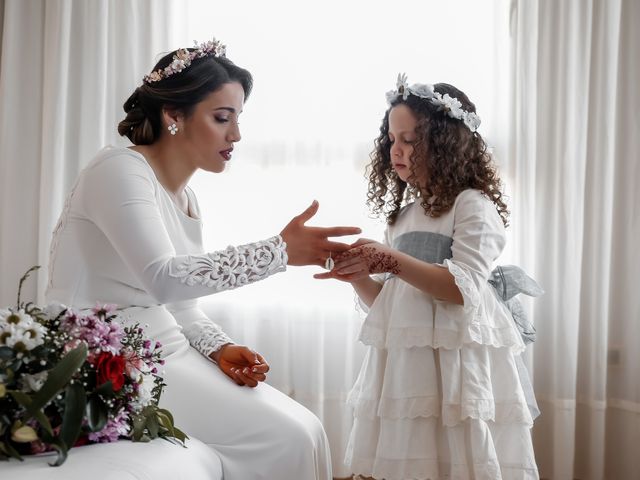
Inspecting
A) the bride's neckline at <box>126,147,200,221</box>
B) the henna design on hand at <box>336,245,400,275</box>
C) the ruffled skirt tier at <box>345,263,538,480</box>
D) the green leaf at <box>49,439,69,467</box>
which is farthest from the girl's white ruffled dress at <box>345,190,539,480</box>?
the green leaf at <box>49,439,69,467</box>

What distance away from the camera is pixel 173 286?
64.7 inches

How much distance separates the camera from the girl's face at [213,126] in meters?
1.96

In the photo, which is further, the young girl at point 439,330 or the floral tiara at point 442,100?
the floral tiara at point 442,100

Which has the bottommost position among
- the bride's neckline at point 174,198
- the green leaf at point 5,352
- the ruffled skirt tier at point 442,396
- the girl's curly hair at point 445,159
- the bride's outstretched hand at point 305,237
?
the ruffled skirt tier at point 442,396

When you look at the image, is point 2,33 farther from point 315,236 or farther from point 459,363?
point 459,363

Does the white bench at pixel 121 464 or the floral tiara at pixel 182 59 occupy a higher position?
the floral tiara at pixel 182 59

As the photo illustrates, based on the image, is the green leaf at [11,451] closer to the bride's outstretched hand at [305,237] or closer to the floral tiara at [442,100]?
the bride's outstretched hand at [305,237]

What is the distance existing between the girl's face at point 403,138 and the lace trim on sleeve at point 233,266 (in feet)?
2.06

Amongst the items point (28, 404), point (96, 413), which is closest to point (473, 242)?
point (96, 413)

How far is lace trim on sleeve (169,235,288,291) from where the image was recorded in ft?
5.43

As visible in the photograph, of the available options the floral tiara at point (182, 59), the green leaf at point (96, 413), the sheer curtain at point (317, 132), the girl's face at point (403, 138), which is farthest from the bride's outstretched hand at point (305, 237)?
the sheer curtain at point (317, 132)

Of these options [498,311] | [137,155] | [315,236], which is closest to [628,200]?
[498,311]

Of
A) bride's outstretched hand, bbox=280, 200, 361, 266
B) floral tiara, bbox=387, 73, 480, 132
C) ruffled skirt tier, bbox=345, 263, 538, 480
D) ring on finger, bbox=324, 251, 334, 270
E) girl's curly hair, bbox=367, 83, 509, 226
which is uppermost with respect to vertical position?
floral tiara, bbox=387, 73, 480, 132

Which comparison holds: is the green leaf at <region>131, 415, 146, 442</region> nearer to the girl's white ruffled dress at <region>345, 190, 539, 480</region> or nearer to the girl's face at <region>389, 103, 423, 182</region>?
the girl's white ruffled dress at <region>345, 190, 539, 480</region>
